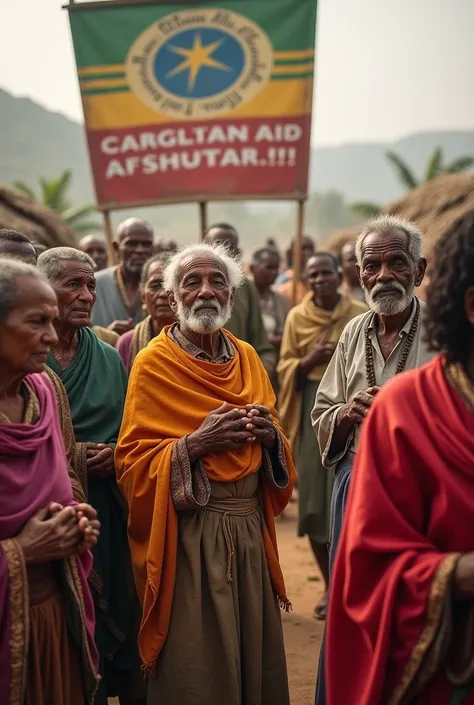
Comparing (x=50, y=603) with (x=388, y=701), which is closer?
(x=388, y=701)

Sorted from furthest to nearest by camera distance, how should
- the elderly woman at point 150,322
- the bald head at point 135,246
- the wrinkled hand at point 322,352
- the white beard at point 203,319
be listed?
1. the bald head at point 135,246
2. the wrinkled hand at point 322,352
3. the elderly woman at point 150,322
4. the white beard at point 203,319

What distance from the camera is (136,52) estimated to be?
9500 mm

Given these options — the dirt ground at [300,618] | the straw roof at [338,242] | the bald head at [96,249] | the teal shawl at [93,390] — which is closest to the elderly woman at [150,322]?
the teal shawl at [93,390]

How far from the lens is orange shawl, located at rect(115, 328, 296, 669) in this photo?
14.0 ft

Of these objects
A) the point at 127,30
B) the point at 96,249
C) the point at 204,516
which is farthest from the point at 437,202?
the point at 204,516

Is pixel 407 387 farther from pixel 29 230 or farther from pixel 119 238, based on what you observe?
pixel 29 230

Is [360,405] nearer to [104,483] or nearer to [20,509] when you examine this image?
[104,483]

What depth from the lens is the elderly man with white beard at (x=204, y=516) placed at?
426cm

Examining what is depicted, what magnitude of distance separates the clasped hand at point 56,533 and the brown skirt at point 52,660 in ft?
0.68

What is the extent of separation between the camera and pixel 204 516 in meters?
4.37

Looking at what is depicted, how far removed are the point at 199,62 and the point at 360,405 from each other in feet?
20.5

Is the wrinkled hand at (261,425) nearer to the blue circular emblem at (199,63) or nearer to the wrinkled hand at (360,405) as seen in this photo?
the wrinkled hand at (360,405)

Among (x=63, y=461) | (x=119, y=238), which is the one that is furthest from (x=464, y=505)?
(x=119, y=238)

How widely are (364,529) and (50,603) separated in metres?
1.26
